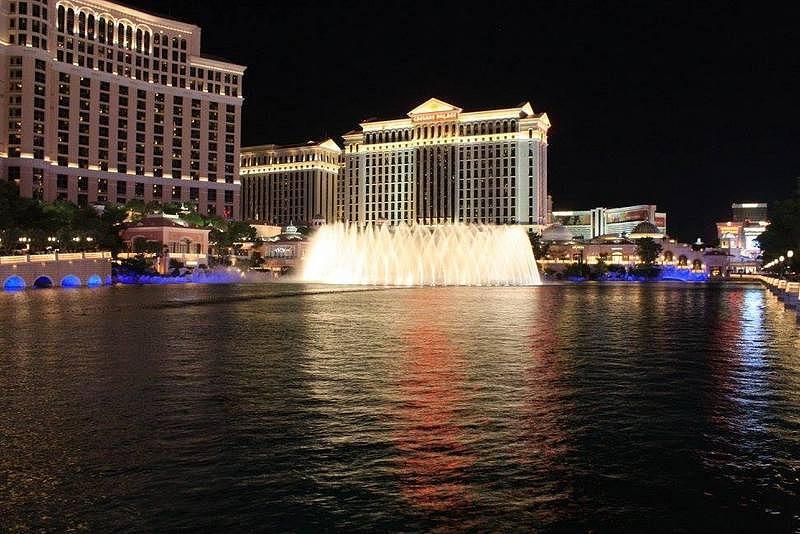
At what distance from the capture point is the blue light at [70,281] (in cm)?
6875

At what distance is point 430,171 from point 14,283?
4185 inches

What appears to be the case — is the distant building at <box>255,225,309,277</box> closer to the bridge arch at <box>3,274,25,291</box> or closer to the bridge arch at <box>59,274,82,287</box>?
the bridge arch at <box>59,274,82,287</box>

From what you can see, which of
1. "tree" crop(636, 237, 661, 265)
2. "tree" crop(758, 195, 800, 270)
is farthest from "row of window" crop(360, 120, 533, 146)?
"tree" crop(758, 195, 800, 270)

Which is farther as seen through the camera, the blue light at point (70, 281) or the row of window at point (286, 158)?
the row of window at point (286, 158)

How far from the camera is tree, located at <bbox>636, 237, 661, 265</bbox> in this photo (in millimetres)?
127250

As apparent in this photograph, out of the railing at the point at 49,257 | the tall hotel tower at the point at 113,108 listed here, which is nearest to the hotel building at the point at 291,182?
the tall hotel tower at the point at 113,108

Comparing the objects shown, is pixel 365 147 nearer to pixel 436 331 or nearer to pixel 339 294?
pixel 339 294

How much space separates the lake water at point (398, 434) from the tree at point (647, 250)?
11049 centimetres

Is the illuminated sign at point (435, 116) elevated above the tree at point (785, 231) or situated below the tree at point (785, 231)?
above

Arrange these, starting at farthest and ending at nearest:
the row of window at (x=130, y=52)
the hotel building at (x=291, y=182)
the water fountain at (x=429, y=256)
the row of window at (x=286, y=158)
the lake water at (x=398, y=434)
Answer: the row of window at (x=286, y=158), the hotel building at (x=291, y=182), the row of window at (x=130, y=52), the water fountain at (x=429, y=256), the lake water at (x=398, y=434)

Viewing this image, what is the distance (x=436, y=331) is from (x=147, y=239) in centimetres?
8296

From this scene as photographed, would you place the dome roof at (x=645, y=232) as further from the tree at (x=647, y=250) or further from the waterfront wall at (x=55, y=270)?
the waterfront wall at (x=55, y=270)

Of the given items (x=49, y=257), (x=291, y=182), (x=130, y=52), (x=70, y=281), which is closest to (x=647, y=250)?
(x=291, y=182)

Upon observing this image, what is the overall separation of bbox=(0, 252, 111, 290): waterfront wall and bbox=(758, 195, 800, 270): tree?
2625 inches
